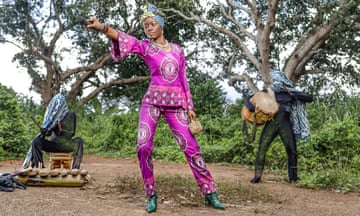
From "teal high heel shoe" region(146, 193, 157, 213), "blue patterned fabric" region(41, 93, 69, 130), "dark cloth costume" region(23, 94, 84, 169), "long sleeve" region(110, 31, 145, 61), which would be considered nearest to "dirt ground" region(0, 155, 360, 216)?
"teal high heel shoe" region(146, 193, 157, 213)

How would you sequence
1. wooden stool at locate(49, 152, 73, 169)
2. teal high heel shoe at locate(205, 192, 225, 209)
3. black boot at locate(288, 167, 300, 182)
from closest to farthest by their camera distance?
teal high heel shoe at locate(205, 192, 225, 209), wooden stool at locate(49, 152, 73, 169), black boot at locate(288, 167, 300, 182)

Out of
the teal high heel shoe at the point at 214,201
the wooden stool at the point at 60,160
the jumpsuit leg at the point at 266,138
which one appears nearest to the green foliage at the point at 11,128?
the wooden stool at the point at 60,160

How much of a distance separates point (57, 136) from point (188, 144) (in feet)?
8.22

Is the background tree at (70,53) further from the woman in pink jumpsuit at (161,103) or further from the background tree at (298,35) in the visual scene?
the woman in pink jumpsuit at (161,103)

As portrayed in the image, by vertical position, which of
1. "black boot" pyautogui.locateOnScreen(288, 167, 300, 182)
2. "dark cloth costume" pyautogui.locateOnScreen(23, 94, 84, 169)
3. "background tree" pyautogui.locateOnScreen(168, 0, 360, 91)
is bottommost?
"black boot" pyautogui.locateOnScreen(288, 167, 300, 182)

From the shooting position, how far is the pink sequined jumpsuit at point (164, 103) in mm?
4336

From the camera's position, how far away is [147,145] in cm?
426

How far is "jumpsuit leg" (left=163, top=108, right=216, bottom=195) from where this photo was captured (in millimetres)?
4395

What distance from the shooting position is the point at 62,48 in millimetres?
21125

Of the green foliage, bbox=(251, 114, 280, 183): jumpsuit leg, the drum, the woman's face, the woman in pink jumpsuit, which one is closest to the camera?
the woman in pink jumpsuit

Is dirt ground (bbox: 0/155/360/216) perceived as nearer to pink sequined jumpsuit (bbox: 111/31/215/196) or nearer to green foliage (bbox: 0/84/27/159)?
pink sequined jumpsuit (bbox: 111/31/215/196)

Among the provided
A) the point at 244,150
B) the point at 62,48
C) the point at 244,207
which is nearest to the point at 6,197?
the point at 244,207

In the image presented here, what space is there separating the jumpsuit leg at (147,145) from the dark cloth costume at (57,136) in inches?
87.3

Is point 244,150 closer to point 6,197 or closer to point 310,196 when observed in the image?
point 310,196
